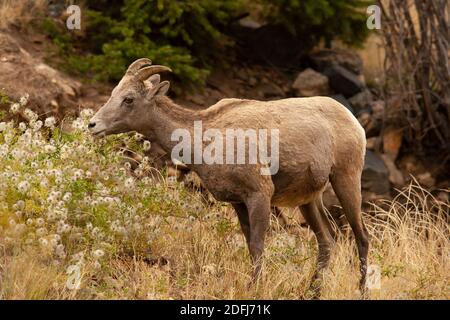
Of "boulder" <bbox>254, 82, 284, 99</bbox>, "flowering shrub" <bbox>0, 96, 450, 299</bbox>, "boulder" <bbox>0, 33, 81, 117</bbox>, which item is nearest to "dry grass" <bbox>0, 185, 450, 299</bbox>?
"flowering shrub" <bbox>0, 96, 450, 299</bbox>

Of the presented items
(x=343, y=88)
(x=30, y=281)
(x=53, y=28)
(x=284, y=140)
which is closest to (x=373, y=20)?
(x=343, y=88)

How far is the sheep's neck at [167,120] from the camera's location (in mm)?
7168

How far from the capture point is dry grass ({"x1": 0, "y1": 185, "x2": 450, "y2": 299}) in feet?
21.5

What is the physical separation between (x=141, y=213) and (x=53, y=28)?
5.37m

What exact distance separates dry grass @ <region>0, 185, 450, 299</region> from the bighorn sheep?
214mm

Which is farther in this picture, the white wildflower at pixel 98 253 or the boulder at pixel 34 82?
the boulder at pixel 34 82

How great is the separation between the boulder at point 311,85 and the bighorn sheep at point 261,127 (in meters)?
5.29

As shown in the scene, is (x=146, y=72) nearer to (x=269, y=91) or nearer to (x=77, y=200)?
(x=77, y=200)

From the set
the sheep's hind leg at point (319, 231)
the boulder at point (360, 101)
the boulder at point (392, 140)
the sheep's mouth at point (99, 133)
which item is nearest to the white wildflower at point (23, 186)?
the sheep's mouth at point (99, 133)

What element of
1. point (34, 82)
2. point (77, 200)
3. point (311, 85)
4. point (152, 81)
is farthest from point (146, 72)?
point (311, 85)

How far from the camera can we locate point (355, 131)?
759cm

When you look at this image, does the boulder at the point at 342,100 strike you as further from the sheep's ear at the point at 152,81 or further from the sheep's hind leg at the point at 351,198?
the sheep's ear at the point at 152,81

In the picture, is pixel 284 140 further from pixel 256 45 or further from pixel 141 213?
pixel 256 45

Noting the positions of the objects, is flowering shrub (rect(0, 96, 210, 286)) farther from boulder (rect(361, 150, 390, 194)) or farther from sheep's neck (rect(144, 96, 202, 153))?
boulder (rect(361, 150, 390, 194))
